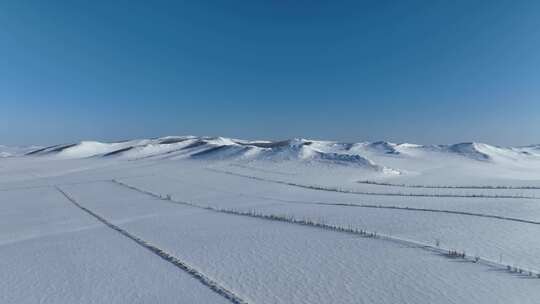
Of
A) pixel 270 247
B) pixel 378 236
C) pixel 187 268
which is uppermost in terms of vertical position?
pixel 378 236

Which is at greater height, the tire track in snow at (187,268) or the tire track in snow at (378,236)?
the tire track in snow at (378,236)

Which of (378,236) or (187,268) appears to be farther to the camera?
(378,236)

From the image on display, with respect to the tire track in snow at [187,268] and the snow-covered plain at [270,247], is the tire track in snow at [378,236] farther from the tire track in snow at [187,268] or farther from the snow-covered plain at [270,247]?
the tire track in snow at [187,268]

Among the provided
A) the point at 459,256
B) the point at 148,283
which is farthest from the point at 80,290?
the point at 459,256

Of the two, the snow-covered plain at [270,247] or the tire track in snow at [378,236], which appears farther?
the tire track in snow at [378,236]

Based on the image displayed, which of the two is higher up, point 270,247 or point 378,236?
point 378,236

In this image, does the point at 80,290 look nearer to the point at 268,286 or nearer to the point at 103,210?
the point at 268,286

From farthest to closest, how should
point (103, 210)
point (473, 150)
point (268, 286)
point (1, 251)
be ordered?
point (473, 150) → point (103, 210) → point (1, 251) → point (268, 286)

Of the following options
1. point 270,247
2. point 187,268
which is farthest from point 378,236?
point 187,268

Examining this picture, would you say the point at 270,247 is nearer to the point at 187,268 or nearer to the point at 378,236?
the point at 187,268

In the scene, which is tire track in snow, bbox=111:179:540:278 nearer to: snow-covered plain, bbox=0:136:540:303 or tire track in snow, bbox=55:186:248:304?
snow-covered plain, bbox=0:136:540:303

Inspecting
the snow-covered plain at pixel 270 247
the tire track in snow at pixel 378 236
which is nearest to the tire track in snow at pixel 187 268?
the snow-covered plain at pixel 270 247
